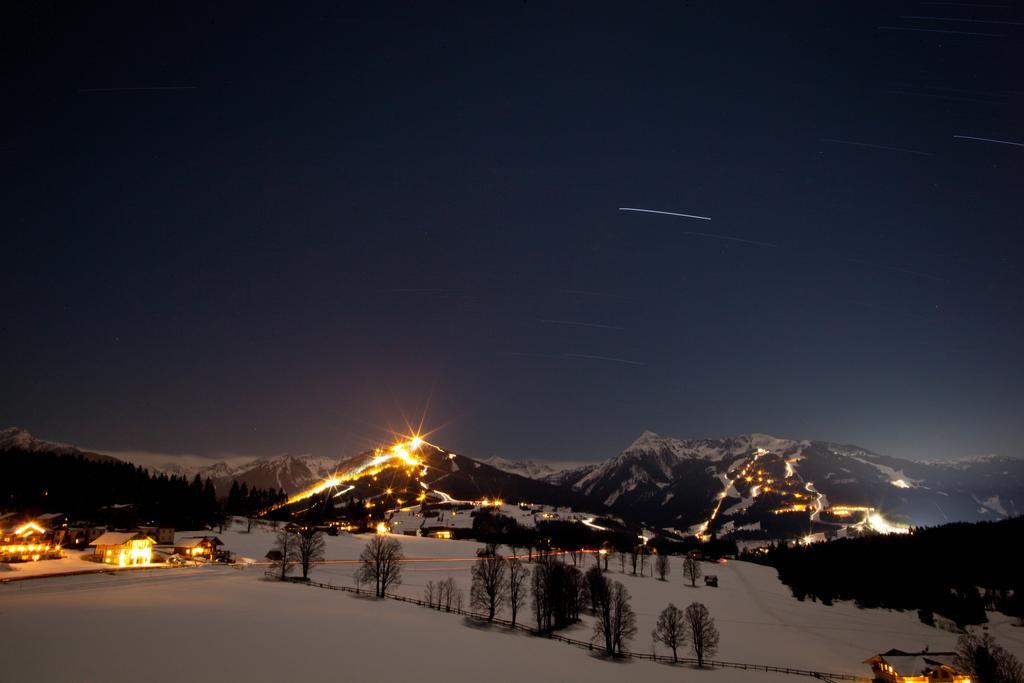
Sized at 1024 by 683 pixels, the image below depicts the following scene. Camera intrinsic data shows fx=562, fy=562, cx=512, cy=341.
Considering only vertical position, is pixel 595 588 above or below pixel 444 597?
above

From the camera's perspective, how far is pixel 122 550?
3268 inches

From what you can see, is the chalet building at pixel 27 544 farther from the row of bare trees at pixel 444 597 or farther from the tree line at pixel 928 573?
the tree line at pixel 928 573

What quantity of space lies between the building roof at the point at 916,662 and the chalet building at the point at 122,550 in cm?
10062

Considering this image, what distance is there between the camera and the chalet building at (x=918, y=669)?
61031 mm

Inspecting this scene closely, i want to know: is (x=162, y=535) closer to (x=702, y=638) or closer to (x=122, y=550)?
(x=122, y=550)

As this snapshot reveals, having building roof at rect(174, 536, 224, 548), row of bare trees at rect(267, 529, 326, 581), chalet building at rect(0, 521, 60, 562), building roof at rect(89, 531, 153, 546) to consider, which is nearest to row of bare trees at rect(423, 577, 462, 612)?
row of bare trees at rect(267, 529, 326, 581)

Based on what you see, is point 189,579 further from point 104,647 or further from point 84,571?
point 104,647

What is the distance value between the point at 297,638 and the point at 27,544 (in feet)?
223

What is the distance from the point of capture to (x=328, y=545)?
5143 inches

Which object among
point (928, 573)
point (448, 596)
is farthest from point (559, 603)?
point (928, 573)

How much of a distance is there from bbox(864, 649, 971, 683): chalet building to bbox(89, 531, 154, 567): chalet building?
10000cm

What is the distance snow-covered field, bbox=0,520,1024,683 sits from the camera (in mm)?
38375

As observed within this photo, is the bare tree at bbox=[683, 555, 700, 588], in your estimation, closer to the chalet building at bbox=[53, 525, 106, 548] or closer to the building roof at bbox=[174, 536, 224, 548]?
the building roof at bbox=[174, 536, 224, 548]

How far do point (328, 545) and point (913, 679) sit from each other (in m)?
111
